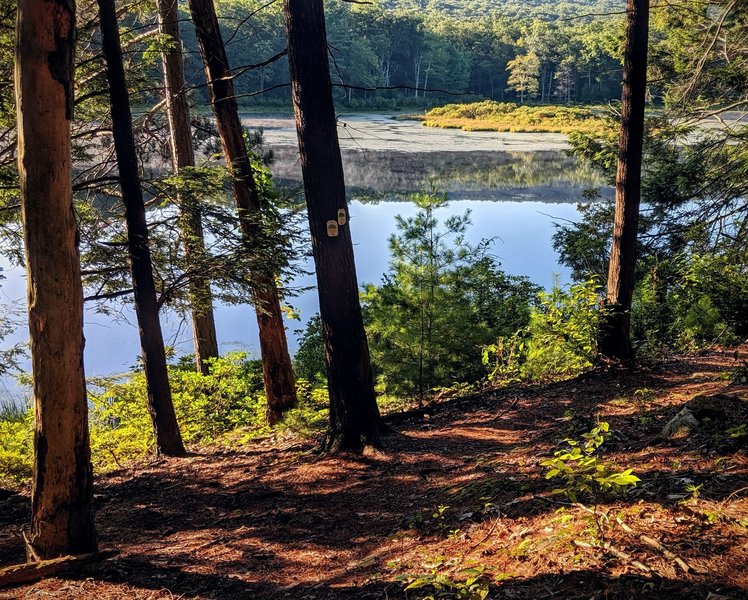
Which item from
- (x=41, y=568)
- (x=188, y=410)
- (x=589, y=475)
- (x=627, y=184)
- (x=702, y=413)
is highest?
(x=627, y=184)

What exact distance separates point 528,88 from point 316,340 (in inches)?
2444

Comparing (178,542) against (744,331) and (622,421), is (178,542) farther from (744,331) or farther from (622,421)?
(744,331)

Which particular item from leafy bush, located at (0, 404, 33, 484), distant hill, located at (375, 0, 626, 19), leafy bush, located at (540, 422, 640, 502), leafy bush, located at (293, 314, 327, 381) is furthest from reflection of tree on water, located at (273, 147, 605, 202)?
distant hill, located at (375, 0, 626, 19)

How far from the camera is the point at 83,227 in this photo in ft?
21.6

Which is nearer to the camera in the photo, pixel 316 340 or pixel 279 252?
pixel 279 252

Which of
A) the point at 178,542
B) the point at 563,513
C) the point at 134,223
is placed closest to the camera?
the point at 563,513

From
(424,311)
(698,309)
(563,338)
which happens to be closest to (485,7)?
(698,309)

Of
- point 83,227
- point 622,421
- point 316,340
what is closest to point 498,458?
point 622,421

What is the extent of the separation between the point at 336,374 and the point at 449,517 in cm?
188

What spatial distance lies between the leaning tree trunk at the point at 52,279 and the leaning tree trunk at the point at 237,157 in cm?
344

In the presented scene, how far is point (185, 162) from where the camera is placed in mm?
9859

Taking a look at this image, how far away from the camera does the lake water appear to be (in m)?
17.1

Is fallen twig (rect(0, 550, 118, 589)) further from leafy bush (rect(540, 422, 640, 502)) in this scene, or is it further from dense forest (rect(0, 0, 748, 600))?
leafy bush (rect(540, 422, 640, 502))

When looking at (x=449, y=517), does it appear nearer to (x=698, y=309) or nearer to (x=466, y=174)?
(x=698, y=309)
